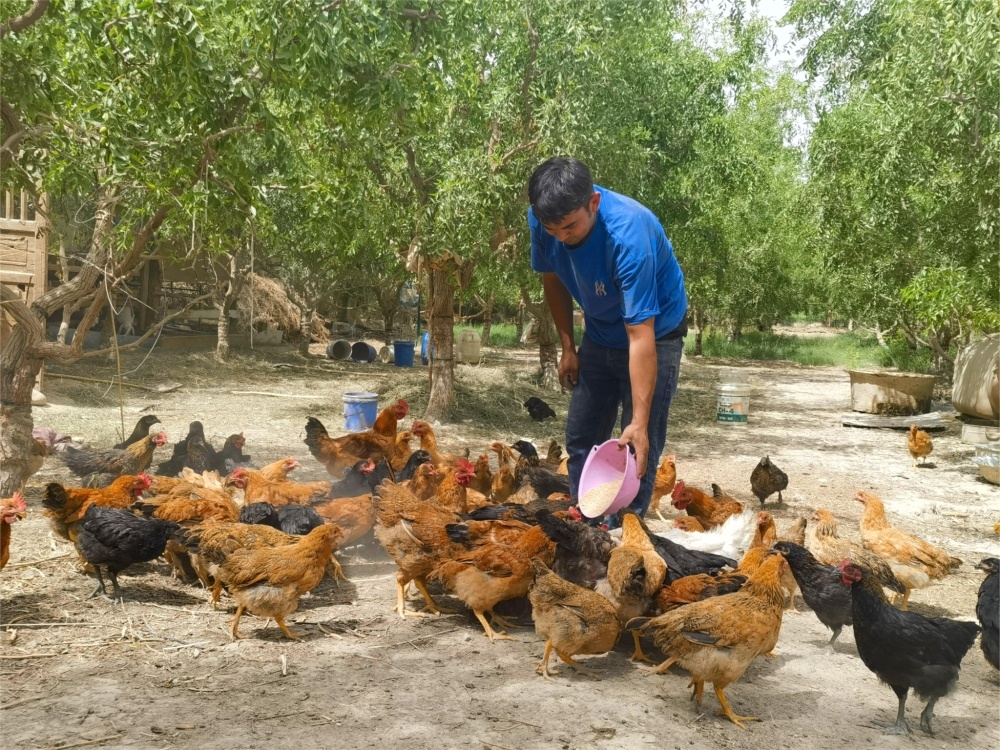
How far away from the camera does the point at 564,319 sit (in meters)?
4.88

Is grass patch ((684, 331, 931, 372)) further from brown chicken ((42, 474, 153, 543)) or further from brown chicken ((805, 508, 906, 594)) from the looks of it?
brown chicken ((42, 474, 153, 543))

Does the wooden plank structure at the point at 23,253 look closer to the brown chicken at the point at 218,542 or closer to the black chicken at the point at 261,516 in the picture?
the black chicken at the point at 261,516

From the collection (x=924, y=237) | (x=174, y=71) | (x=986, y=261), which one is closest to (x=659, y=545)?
(x=174, y=71)

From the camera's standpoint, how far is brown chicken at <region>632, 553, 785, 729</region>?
11.6ft

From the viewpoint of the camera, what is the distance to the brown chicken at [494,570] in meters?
4.37

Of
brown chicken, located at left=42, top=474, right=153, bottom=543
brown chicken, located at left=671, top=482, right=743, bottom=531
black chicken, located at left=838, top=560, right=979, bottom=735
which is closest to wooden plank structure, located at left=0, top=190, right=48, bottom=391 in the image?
brown chicken, located at left=42, top=474, right=153, bottom=543

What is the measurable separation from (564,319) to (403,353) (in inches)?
622

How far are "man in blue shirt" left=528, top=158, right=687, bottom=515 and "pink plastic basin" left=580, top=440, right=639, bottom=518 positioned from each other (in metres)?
0.14

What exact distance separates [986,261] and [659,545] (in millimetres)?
7681

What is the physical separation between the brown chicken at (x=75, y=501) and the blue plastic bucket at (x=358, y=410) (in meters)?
5.31

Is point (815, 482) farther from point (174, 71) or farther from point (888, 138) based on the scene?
point (174, 71)

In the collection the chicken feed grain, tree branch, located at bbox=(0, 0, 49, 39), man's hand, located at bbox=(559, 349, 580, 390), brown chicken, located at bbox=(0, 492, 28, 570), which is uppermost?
tree branch, located at bbox=(0, 0, 49, 39)

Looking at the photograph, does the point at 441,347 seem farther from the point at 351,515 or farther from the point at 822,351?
the point at 822,351

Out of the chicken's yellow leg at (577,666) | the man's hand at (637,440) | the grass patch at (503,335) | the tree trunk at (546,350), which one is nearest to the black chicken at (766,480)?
the man's hand at (637,440)
